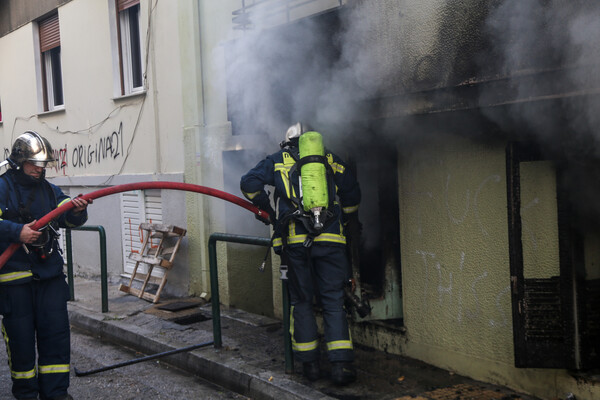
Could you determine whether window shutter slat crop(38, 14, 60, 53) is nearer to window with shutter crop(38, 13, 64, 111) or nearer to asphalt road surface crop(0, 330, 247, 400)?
window with shutter crop(38, 13, 64, 111)

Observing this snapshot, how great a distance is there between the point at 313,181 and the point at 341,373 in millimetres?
1346

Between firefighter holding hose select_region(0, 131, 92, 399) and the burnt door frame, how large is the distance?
2.86m

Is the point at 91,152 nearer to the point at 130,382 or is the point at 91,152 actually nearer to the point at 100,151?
the point at 100,151

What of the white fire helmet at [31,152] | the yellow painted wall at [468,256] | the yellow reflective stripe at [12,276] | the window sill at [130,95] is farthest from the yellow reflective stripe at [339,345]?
the window sill at [130,95]

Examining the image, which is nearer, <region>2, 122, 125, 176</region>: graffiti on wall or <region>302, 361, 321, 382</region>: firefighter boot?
<region>302, 361, 321, 382</region>: firefighter boot

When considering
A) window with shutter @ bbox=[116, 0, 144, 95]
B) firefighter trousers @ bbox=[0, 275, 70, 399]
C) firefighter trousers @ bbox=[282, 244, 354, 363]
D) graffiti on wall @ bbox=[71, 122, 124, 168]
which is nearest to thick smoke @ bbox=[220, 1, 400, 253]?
firefighter trousers @ bbox=[282, 244, 354, 363]

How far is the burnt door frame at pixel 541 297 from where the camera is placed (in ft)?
12.4

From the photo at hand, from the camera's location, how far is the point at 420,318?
4859mm

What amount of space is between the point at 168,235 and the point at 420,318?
12.8 feet

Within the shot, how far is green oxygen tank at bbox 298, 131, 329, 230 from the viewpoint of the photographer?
4285 millimetres

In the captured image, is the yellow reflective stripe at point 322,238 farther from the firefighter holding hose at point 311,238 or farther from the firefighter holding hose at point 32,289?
the firefighter holding hose at point 32,289

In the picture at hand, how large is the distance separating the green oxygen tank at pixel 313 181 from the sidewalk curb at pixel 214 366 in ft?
3.83

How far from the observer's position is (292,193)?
4469 millimetres

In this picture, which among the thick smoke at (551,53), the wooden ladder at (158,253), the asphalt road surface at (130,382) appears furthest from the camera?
the wooden ladder at (158,253)
